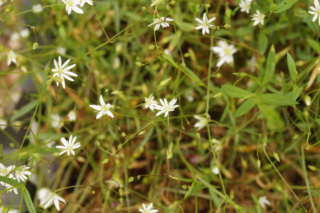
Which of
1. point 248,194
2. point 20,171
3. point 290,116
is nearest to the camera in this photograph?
point 20,171

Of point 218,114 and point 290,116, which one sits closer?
point 290,116

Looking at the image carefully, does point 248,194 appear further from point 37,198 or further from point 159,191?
point 37,198

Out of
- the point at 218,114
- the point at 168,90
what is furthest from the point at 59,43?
the point at 218,114

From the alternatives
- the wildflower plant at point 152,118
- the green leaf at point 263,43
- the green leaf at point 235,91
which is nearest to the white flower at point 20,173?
the wildflower plant at point 152,118

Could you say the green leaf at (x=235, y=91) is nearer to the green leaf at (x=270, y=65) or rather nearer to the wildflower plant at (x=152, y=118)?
the green leaf at (x=270, y=65)

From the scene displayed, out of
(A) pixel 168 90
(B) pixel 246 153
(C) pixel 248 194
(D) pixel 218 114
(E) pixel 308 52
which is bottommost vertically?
(C) pixel 248 194

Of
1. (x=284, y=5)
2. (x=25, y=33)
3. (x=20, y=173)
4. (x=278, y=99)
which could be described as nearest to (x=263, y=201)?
(x=278, y=99)

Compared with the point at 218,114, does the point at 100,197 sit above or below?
below

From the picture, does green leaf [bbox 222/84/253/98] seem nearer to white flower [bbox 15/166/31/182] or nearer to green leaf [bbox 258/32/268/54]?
green leaf [bbox 258/32/268/54]
